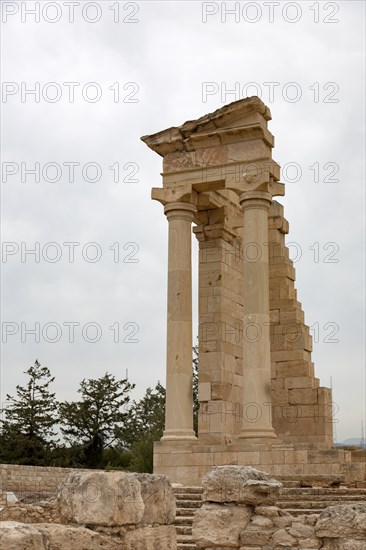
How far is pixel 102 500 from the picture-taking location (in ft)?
25.4

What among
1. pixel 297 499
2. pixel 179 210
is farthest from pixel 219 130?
pixel 297 499

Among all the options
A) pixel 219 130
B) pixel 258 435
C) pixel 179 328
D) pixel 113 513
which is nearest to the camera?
pixel 113 513

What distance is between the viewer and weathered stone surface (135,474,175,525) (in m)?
8.34

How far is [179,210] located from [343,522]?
14.1 metres

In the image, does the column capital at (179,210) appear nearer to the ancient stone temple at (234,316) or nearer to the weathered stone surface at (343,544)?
the ancient stone temple at (234,316)

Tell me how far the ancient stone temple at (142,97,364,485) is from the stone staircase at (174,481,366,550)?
3.08 meters

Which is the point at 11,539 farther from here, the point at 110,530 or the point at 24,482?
the point at 24,482

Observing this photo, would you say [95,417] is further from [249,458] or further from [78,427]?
[249,458]

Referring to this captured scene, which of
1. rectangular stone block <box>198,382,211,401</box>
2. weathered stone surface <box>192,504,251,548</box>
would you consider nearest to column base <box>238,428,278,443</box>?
rectangular stone block <box>198,382,211,401</box>

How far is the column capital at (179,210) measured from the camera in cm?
2331

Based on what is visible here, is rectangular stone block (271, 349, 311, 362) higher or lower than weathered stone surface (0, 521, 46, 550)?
higher

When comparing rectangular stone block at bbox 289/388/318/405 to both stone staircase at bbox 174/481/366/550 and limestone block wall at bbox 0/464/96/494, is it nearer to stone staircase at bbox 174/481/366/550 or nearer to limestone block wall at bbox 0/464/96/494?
stone staircase at bbox 174/481/366/550

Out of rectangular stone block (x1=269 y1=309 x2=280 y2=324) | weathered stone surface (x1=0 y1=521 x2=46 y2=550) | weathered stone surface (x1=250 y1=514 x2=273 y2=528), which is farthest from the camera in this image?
rectangular stone block (x1=269 y1=309 x2=280 y2=324)

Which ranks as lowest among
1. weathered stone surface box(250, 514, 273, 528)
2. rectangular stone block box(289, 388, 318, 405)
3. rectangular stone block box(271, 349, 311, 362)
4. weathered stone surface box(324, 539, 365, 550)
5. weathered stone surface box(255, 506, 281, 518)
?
weathered stone surface box(324, 539, 365, 550)
